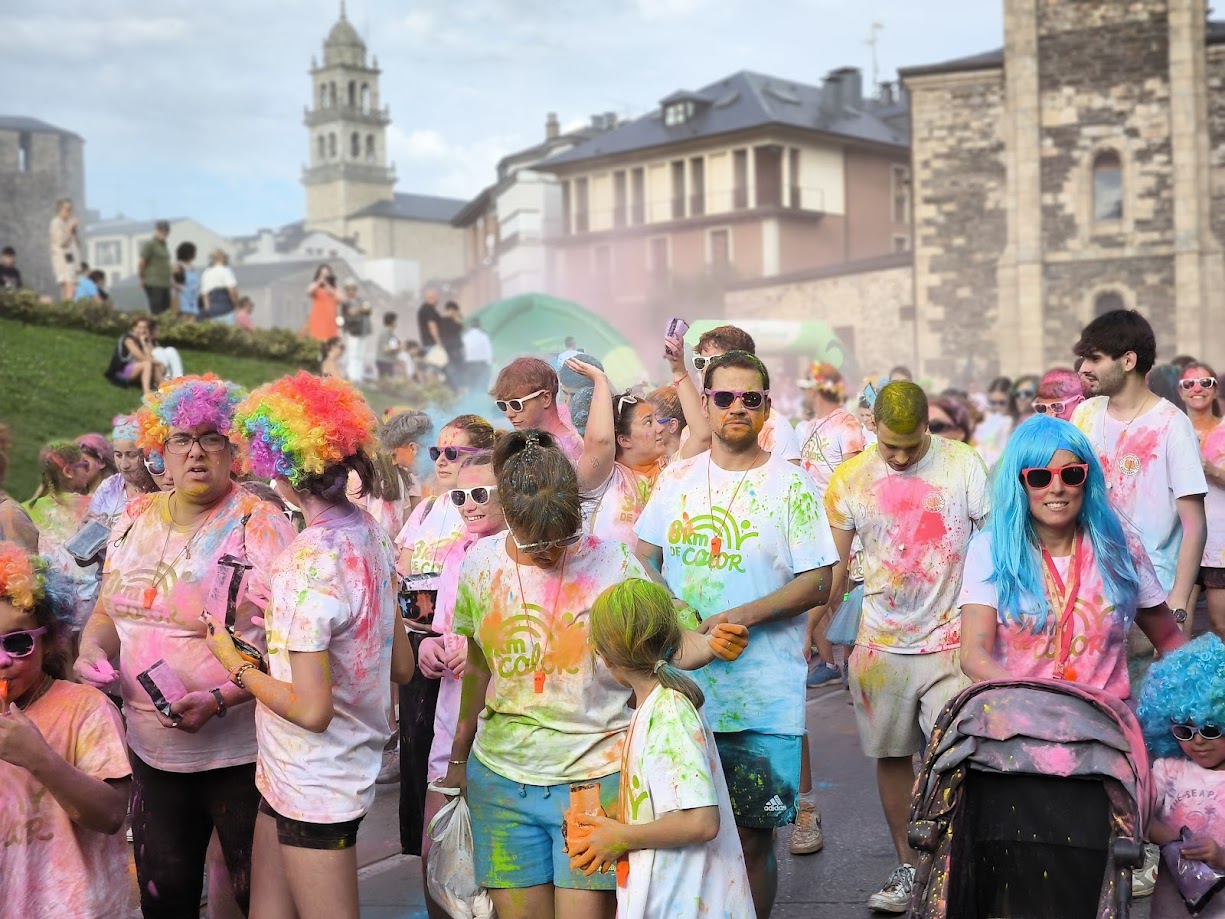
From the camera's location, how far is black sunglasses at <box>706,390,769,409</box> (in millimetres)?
4422

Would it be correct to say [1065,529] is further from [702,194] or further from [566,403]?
[702,194]

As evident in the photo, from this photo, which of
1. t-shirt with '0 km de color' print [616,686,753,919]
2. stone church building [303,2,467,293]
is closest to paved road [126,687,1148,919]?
t-shirt with '0 km de color' print [616,686,753,919]

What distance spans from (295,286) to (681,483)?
8862 centimetres

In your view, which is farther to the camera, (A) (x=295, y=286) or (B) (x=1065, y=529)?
(A) (x=295, y=286)

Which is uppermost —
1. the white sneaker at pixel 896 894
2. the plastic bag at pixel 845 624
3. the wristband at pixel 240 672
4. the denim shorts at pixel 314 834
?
the wristband at pixel 240 672

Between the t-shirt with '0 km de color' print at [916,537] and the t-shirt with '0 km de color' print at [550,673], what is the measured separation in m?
1.63

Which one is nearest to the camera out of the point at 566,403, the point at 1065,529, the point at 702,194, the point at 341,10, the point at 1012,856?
the point at 1012,856

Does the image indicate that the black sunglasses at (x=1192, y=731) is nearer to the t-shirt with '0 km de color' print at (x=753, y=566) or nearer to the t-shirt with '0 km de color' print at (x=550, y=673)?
the t-shirt with '0 km de color' print at (x=753, y=566)

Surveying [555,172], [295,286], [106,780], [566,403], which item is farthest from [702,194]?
[106,780]

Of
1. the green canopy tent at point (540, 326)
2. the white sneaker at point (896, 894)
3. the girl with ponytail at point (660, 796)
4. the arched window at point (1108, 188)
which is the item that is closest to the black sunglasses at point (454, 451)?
the girl with ponytail at point (660, 796)

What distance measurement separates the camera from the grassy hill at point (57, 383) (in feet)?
49.5

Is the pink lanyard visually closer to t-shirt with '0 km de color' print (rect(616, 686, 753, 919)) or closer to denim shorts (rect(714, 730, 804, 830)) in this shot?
denim shorts (rect(714, 730, 804, 830))

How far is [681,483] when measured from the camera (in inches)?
180

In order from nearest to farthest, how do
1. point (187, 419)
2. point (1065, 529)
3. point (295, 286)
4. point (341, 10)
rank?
point (1065, 529) → point (187, 419) → point (295, 286) → point (341, 10)
